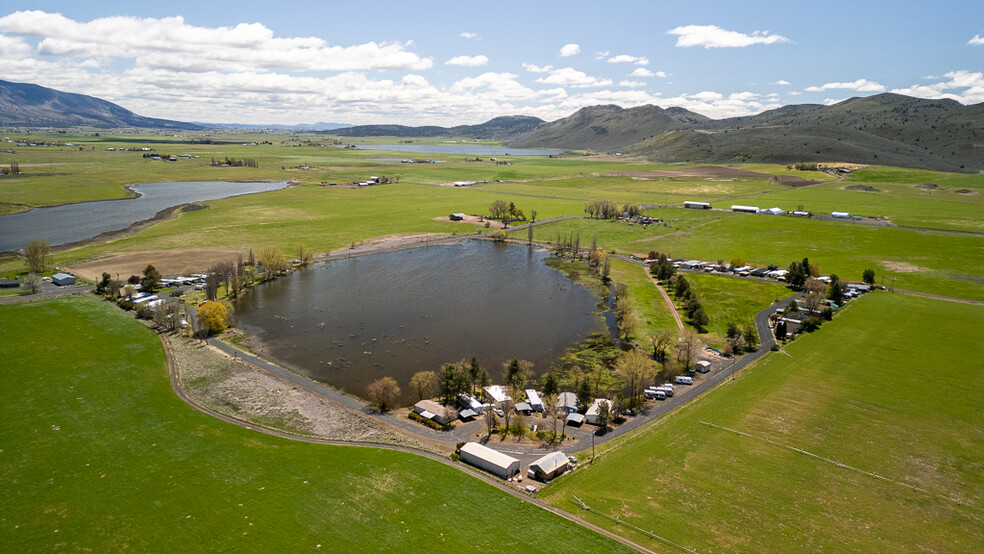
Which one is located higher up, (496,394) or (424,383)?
(424,383)

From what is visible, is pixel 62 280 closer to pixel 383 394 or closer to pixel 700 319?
pixel 383 394

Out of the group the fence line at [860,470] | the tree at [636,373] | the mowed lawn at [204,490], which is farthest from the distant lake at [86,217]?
the fence line at [860,470]

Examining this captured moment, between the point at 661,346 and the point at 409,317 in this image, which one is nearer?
the point at 661,346

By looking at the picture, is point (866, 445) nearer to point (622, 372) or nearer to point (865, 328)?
point (622, 372)

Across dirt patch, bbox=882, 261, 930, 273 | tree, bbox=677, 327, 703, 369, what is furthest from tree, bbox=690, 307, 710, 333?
dirt patch, bbox=882, 261, 930, 273

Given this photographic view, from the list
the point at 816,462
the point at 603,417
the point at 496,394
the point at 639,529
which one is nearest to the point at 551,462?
the point at 639,529
